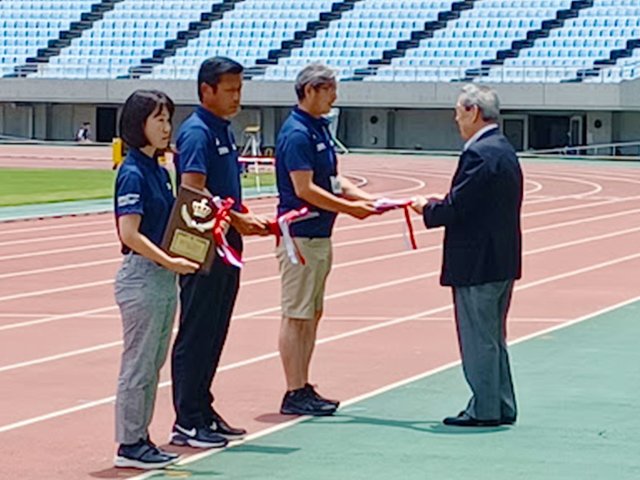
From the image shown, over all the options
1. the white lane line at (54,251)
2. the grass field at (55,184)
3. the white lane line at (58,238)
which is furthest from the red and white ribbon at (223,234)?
the grass field at (55,184)

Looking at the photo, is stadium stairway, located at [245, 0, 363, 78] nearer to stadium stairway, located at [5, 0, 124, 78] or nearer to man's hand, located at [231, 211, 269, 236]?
stadium stairway, located at [5, 0, 124, 78]

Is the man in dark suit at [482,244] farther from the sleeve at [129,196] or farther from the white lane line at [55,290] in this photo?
the white lane line at [55,290]

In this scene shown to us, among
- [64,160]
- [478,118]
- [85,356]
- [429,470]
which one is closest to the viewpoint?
[429,470]

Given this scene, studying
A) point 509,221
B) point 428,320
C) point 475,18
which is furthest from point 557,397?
point 475,18

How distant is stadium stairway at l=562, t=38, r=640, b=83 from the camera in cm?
5597

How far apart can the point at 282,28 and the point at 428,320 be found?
5171cm

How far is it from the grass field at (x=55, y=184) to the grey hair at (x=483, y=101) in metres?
21.2

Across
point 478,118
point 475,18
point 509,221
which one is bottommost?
point 509,221

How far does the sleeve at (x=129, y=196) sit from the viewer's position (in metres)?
7.84

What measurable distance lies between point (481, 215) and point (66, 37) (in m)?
60.8

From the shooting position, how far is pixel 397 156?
55.7m

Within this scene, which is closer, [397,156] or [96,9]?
[397,156]

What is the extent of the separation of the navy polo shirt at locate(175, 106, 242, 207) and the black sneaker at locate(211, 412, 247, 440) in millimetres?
1133

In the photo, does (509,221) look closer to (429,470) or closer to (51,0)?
(429,470)
